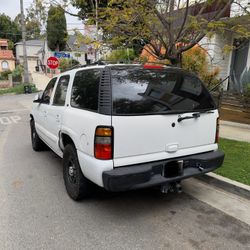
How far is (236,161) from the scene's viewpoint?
5.54 meters

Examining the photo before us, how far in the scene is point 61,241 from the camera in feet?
10.7

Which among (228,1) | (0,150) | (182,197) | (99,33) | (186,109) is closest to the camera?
(186,109)

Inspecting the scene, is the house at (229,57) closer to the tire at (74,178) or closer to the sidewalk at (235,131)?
the sidewalk at (235,131)

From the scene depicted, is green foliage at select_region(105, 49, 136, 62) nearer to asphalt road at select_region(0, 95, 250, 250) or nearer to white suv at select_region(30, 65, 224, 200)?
white suv at select_region(30, 65, 224, 200)

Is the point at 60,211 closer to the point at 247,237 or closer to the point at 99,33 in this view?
the point at 247,237

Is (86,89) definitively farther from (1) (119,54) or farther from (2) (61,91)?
(1) (119,54)

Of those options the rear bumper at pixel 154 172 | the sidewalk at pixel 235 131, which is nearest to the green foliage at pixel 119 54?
the sidewalk at pixel 235 131

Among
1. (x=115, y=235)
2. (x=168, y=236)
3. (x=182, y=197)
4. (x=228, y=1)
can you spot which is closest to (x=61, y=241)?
(x=115, y=235)

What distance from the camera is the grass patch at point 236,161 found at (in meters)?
4.78

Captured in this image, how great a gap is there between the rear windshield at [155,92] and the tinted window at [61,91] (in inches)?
54.2

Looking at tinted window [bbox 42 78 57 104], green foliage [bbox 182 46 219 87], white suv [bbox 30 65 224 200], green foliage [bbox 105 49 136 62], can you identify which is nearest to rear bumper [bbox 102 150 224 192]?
white suv [bbox 30 65 224 200]

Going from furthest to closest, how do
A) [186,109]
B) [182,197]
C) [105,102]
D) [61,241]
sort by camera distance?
[182,197] < [186,109] < [105,102] < [61,241]

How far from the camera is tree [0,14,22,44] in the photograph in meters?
73.4

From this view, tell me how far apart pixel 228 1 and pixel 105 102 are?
4565mm
